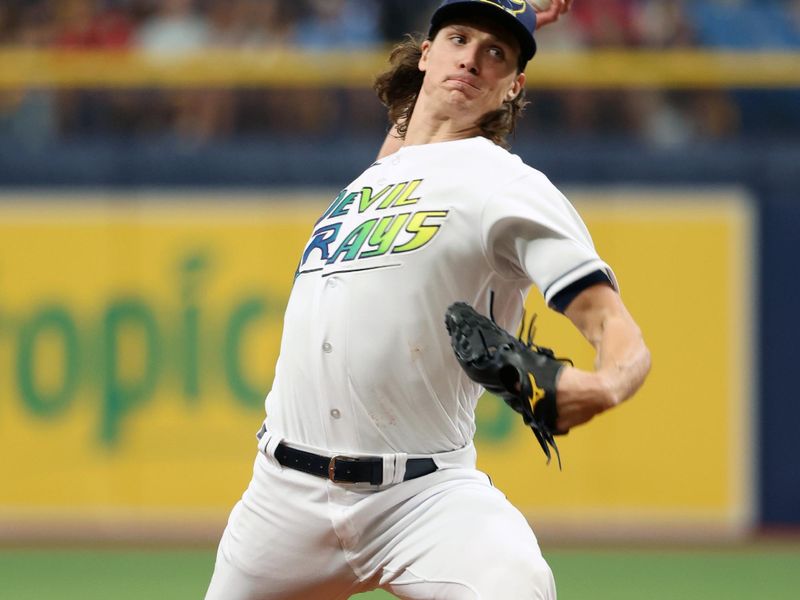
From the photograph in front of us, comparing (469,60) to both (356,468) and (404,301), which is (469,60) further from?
(356,468)

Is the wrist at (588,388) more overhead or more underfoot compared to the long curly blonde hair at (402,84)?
more underfoot

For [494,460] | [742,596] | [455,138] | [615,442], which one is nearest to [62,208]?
[494,460]

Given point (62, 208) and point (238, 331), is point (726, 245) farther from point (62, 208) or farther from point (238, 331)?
point (62, 208)

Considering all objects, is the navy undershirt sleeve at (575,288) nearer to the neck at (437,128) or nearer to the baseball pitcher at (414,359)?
the baseball pitcher at (414,359)

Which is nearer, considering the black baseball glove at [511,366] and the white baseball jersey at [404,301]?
the black baseball glove at [511,366]

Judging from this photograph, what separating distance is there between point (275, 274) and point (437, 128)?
15.3ft

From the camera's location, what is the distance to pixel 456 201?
3.44 meters

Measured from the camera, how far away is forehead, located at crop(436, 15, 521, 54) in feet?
12.0

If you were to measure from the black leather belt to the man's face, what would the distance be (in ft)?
3.05

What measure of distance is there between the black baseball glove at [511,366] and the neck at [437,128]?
77 cm

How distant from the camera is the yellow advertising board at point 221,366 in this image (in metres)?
8.31

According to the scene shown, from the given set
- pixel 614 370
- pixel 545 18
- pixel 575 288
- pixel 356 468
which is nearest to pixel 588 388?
pixel 614 370

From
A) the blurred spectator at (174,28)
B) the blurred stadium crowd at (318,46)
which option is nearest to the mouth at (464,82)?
the blurred stadium crowd at (318,46)

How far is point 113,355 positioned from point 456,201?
206 inches
